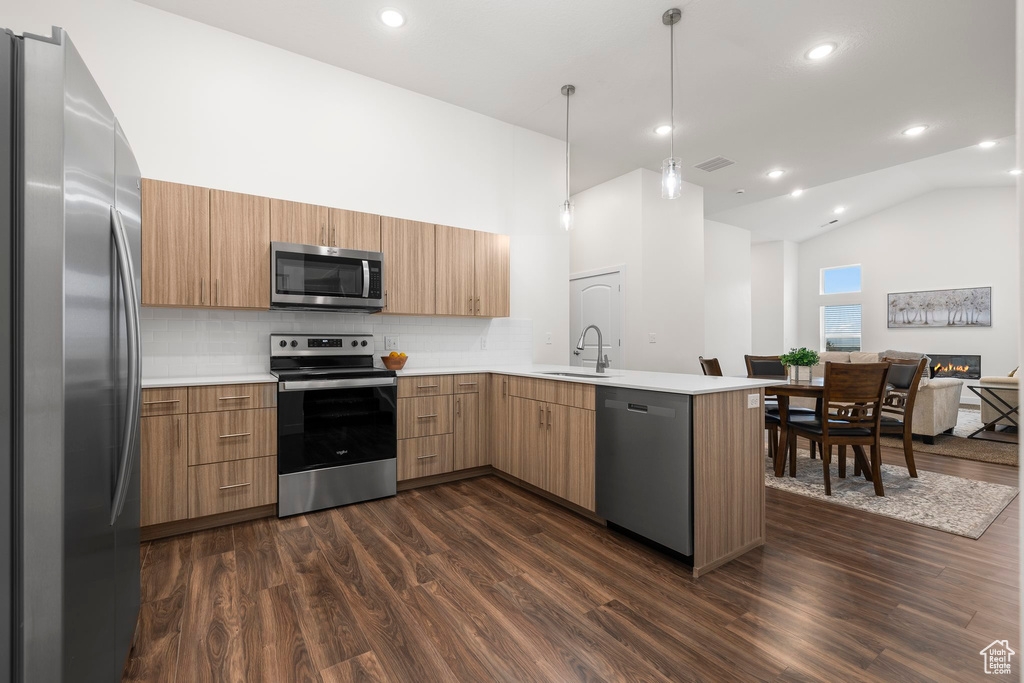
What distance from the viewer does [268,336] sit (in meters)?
3.36

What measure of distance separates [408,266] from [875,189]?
9077mm

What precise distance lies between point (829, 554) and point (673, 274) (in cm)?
376

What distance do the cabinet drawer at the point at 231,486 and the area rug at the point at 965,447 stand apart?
18.7ft

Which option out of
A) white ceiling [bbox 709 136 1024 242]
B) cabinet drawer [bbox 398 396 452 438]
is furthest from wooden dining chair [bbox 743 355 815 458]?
white ceiling [bbox 709 136 1024 242]

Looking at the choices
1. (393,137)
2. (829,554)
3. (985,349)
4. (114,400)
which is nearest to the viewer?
(114,400)

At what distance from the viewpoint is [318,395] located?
303 centimetres

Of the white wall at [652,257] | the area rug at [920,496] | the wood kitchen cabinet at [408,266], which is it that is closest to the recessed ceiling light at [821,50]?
the white wall at [652,257]

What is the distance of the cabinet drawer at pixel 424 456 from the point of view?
3.44m

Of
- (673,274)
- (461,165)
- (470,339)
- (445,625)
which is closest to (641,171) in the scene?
(673,274)

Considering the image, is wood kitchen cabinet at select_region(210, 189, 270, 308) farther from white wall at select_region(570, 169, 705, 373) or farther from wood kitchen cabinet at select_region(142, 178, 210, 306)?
white wall at select_region(570, 169, 705, 373)

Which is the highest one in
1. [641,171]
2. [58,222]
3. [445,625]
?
[641,171]

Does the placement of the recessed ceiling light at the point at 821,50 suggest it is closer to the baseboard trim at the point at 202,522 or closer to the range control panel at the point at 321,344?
the range control panel at the point at 321,344

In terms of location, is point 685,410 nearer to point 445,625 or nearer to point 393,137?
point 445,625

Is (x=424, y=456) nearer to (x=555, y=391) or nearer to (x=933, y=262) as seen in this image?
(x=555, y=391)
